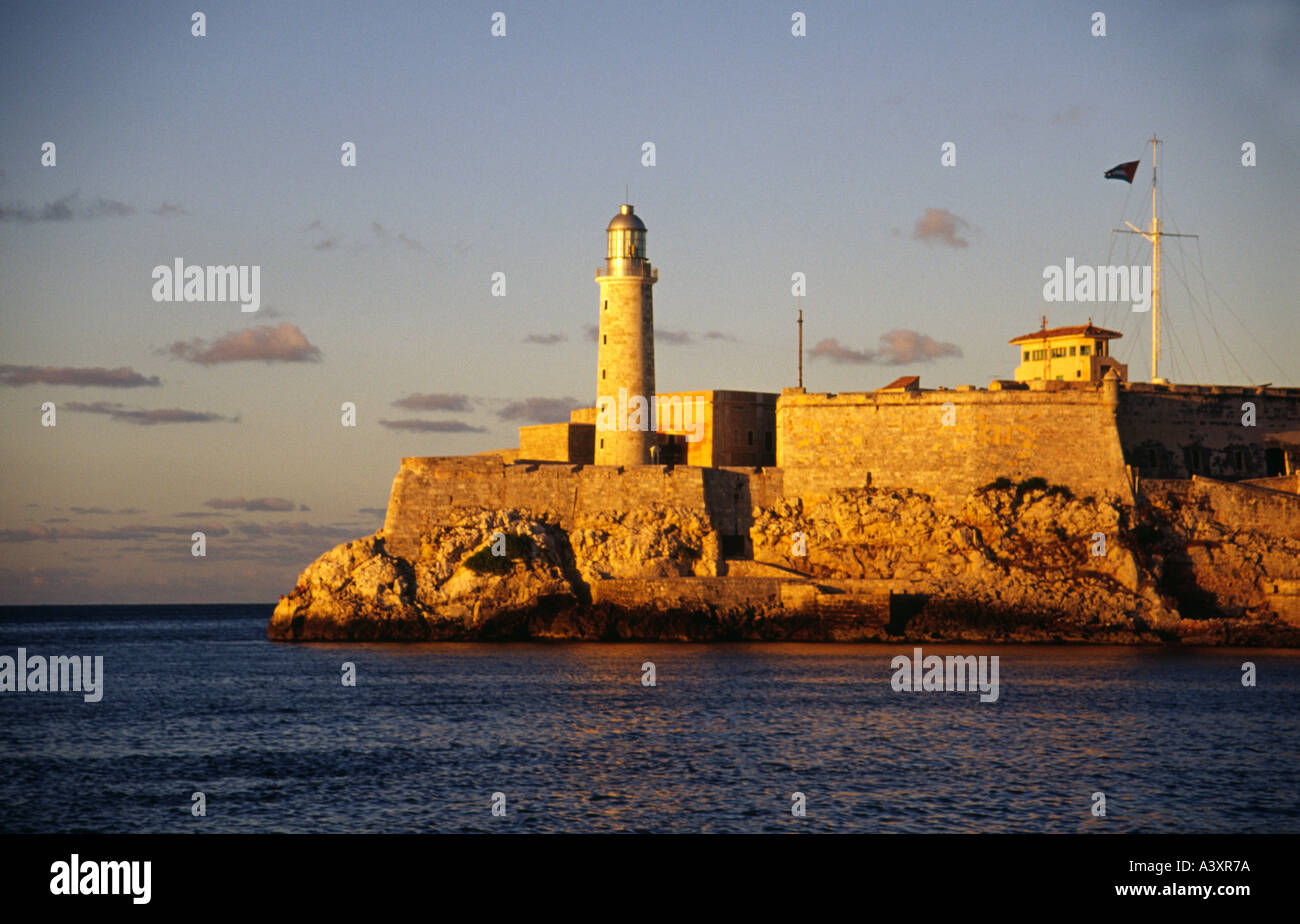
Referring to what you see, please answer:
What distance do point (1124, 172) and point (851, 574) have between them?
14237 millimetres

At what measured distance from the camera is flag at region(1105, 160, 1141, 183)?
41.9m

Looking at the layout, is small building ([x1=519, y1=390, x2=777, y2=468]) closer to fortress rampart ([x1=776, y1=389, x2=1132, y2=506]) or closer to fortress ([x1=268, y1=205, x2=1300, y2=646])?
fortress ([x1=268, y1=205, x2=1300, y2=646])

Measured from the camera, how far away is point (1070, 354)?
56.4 metres

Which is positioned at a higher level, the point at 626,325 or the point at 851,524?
the point at 626,325

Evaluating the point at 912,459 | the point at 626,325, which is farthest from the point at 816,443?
the point at 626,325

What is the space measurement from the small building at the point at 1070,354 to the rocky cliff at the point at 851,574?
546 inches

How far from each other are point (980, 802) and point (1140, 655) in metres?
20.6

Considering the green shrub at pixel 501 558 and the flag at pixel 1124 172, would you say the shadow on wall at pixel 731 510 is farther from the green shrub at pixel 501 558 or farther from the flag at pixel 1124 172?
the flag at pixel 1124 172

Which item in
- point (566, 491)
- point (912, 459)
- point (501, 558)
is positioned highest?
point (912, 459)

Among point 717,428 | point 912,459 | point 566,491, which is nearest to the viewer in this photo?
point 912,459

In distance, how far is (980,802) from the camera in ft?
57.7

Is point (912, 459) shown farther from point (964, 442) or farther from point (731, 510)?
point (731, 510)

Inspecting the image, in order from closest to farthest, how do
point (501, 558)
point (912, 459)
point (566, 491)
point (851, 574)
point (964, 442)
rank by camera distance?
point (501, 558), point (851, 574), point (964, 442), point (912, 459), point (566, 491)

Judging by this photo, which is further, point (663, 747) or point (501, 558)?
point (501, 558)
